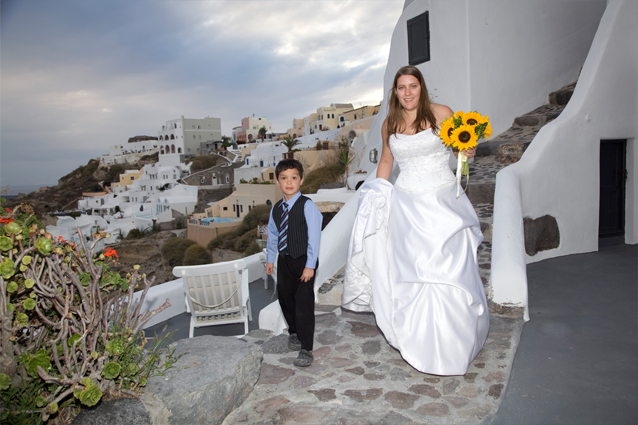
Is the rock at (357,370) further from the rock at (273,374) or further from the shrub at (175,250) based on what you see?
the shrub at (175,250)

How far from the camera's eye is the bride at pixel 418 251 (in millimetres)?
2904

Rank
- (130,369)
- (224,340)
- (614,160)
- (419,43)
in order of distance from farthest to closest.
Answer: (419,43)
(614,160)
(224,340)
(130,369)

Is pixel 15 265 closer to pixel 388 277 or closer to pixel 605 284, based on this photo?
pixel 388 277

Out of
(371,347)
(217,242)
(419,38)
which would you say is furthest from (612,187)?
(217,242)

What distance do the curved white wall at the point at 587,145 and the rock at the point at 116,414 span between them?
4.37m

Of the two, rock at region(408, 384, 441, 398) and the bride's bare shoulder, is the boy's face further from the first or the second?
rock at region(408, 384, 441, 398)

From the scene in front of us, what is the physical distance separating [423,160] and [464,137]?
1.35ft

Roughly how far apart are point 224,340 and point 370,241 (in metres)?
1.35

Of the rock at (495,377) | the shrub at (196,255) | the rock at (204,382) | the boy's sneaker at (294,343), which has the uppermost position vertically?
the rock at (204,382)

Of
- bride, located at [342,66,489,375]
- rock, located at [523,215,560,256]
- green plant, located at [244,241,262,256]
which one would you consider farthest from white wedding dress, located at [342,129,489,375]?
green plant, located at [244,241,262,256]

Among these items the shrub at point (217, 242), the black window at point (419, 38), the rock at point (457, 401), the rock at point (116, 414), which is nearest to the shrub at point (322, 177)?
the shrub at point (217, 242)

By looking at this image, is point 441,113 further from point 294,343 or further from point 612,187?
point 612,187

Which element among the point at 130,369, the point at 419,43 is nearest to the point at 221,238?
the point at 419,43

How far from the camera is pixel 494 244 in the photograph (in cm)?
420
